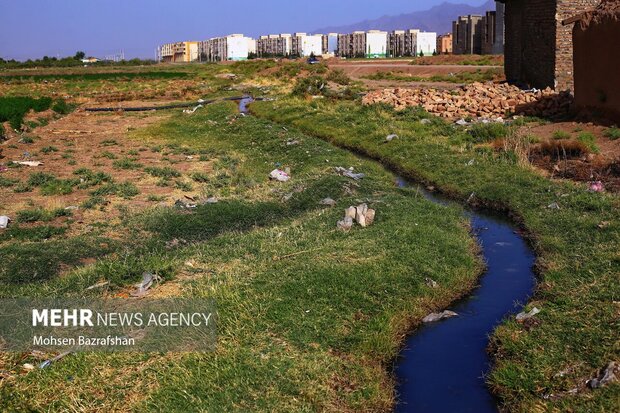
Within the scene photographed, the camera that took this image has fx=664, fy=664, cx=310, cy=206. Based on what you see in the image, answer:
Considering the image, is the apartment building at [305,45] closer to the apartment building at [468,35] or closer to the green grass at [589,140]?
the apartment building at [468,35]

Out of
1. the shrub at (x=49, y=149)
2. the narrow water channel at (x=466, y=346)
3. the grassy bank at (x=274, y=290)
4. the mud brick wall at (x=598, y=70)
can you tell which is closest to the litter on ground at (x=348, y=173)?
the grassy bank at (x=274, y=290)

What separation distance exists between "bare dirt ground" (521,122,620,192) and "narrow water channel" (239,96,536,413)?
3133 mm

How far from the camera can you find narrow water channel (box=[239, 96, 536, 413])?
5742mm

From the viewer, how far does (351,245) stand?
827 centimetres

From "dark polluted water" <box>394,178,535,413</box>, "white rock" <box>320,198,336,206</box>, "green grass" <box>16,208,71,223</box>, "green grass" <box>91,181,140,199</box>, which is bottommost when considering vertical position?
"dark polluted water" <box>394,178,535,413</box>

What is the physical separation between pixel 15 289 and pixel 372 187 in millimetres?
6645

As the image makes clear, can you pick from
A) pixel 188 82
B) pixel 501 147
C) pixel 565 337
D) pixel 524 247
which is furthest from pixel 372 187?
pixel 188 82

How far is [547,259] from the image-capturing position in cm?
835

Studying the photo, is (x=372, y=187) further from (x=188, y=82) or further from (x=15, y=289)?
(x=188, y=82)

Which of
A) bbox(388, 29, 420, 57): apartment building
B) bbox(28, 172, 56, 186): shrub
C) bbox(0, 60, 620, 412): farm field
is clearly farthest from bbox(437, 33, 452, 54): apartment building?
bbox(28, 172, 56, 186): shrub

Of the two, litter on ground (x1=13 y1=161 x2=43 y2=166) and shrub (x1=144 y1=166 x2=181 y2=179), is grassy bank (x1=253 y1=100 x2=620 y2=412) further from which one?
litter on ground (x1=13 y1=161 x2=43 y2=166)

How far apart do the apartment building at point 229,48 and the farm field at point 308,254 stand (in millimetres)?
108577

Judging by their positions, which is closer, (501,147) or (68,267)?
(68,267)

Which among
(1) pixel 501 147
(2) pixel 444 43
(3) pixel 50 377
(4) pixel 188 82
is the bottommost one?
(3) pixel 50 377
